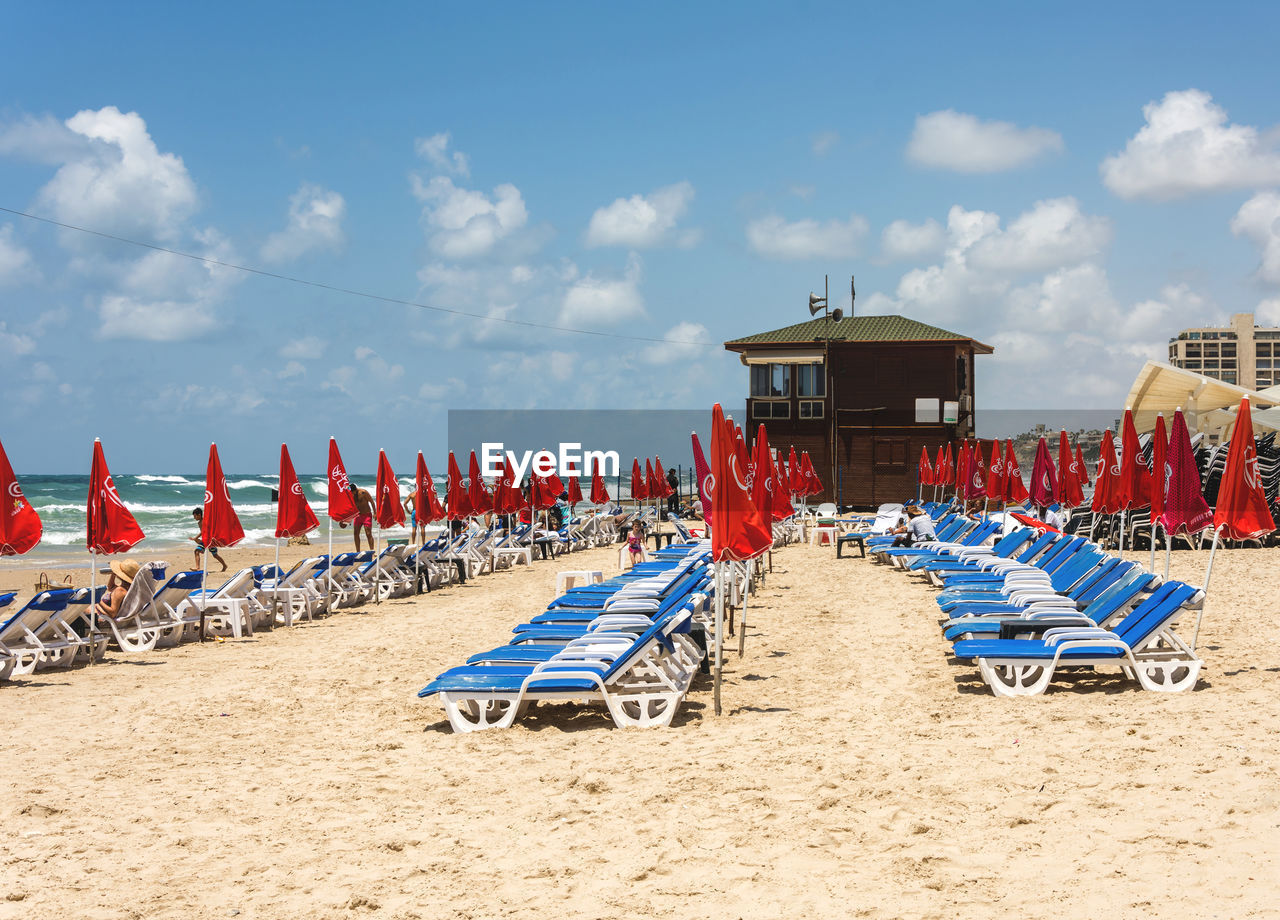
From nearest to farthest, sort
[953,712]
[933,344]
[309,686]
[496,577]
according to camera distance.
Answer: [953,712]
[309,686]
[496,577]
[933,344]

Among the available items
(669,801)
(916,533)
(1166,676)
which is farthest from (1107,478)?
(669,801)

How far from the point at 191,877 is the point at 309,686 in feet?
14.5

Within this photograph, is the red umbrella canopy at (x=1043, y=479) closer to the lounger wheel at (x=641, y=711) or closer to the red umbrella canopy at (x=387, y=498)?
the red umbrella canopy at (x=387, y=498)

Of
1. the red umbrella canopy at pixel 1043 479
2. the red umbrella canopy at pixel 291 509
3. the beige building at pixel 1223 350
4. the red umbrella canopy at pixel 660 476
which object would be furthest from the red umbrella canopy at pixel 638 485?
the beige building at pixel 1223 350

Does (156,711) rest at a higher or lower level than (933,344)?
lower

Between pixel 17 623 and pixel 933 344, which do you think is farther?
pixel 933 344

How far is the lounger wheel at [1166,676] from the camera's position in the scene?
736 cm

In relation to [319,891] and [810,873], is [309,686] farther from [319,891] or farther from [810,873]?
[810,873]

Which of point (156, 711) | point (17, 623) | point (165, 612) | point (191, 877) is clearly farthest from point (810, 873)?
point (165, 612)

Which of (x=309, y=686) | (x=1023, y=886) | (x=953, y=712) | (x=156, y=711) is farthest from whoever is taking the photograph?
(x=309, y=686)

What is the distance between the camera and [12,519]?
9.45 meters

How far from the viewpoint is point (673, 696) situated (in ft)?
23.6

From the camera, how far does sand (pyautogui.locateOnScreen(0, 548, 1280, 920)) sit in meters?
4.22

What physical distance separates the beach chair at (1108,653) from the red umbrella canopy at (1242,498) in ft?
3.64
